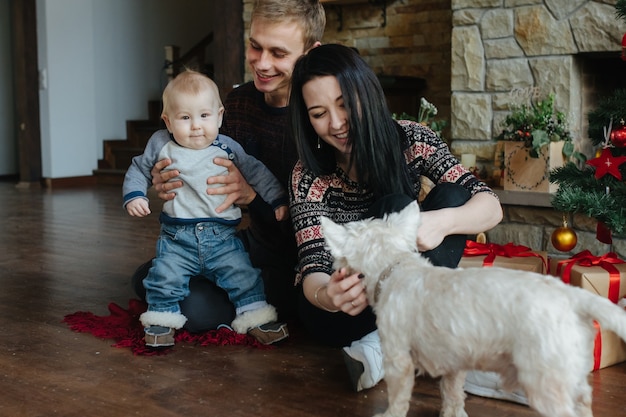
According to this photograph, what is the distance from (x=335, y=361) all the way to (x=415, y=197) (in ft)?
1.60

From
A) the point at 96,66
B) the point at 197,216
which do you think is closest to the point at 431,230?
the point at 197,216

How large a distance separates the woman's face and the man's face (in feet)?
1.38

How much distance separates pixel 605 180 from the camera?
2168 millimetres

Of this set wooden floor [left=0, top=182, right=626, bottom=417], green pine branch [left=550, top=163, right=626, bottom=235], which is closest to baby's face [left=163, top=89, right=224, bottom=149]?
wooden floor [left=0, top=182, right=626, bottom=417]

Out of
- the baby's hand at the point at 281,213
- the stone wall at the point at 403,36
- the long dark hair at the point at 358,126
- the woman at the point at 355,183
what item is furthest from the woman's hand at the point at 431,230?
the stone wall at the point at 403,36

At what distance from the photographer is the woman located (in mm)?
1663

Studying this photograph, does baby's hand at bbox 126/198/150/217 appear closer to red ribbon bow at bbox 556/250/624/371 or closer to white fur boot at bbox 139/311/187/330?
white fur boot at bbox 139/311/187/330

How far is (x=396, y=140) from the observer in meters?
1.77

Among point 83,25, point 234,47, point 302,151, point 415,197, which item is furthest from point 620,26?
point 83,25

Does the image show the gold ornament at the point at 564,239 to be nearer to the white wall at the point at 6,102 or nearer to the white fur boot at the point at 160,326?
the white fur boot at the point at 160,326

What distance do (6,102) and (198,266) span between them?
20.7 ft

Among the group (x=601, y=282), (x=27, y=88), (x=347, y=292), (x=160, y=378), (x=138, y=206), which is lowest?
(x=160, y=378)

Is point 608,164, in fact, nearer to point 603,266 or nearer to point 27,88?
point 603,266

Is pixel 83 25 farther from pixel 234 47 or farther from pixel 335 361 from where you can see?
pixel 335 361
